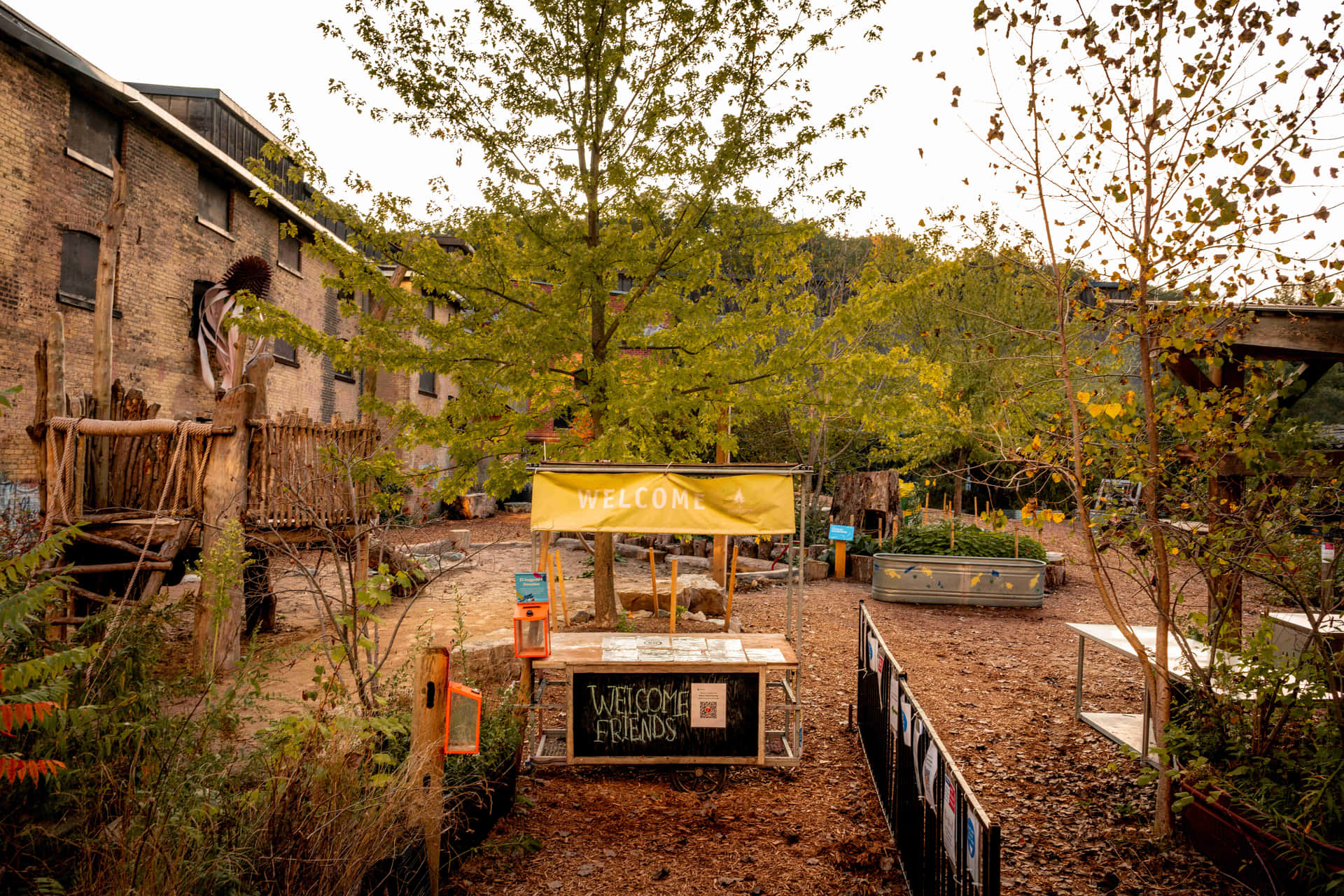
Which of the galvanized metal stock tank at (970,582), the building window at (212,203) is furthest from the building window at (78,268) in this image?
the galvanized metal stock tank at (970,582)

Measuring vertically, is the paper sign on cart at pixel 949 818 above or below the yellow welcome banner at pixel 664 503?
below

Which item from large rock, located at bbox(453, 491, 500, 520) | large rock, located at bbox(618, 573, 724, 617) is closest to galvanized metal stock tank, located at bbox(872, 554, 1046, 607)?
large rock, located at bbox(618, 573, 724, 617)

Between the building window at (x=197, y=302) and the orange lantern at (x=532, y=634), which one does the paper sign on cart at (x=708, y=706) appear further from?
the building window at (x=197, y=302)

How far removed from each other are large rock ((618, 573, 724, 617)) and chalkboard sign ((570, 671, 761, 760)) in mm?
5890

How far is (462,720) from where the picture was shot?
14.4 feet

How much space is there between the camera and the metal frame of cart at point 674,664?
6.32m

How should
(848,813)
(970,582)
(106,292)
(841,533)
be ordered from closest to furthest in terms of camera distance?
(848,813) → (106,292) → (970,582) → (841,533)

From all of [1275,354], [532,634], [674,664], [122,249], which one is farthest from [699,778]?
[122,249]

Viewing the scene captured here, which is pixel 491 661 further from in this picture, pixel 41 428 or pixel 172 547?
pixel 41 428

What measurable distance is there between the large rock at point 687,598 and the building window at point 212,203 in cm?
Result: 1403

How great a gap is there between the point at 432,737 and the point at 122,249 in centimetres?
1596

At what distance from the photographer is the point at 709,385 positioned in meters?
9.44

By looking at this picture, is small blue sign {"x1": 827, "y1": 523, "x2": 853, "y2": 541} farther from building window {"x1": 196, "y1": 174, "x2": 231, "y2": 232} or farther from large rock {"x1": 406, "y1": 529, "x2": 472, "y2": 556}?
building window {"x1": 196, "y1": 174, "x2": 231, "y2": 232}

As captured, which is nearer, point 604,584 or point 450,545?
point 604,584
